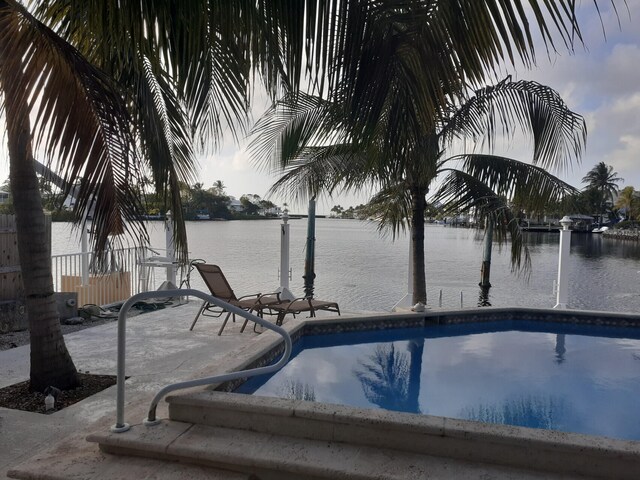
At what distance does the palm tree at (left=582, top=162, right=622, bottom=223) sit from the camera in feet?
232

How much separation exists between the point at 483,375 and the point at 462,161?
4351 mm

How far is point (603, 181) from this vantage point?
70688 millimetres

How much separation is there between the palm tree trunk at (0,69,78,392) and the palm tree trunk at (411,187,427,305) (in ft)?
20.9

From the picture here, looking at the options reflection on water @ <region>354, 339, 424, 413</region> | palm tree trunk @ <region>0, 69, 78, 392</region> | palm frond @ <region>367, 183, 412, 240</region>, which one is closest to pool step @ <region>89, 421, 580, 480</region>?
palm tree trunk @ <region>0, 69, 78, 392</region>

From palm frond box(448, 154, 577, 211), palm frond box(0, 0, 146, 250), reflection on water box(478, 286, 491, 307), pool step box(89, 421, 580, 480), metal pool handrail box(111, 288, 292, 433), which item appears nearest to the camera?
palm frond box(0, 0, 146, 250)

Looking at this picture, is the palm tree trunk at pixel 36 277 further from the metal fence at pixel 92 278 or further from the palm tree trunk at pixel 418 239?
the palm tree trunk at pixel 418 239

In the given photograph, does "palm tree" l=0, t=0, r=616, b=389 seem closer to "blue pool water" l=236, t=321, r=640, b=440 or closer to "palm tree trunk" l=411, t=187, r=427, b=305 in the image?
"blue pool water" l=236, t=321, r=640, b=440

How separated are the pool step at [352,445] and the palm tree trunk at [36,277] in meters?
1.44

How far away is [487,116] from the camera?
7902mm

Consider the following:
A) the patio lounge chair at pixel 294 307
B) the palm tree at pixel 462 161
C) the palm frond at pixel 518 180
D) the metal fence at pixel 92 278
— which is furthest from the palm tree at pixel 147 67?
the palm frond at pixel 518 180

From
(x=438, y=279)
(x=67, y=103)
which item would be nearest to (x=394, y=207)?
(x=67, y=103)

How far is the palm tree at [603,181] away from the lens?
232ft

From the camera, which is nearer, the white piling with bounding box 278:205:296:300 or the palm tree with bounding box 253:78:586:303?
the palm tree with bounding box 253:78:586:303

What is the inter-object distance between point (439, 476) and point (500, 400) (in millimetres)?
2567
